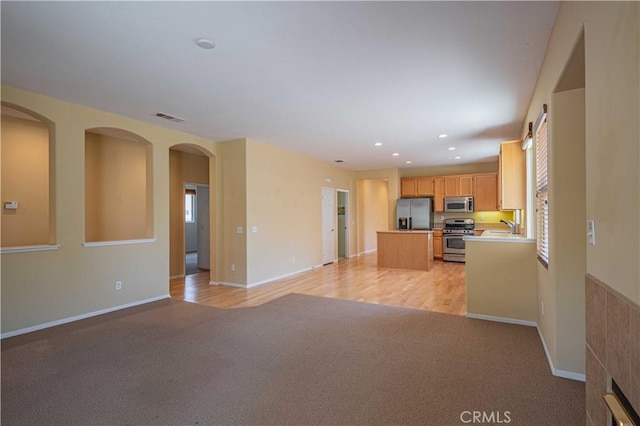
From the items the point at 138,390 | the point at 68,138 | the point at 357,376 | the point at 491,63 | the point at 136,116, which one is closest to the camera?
the point at 138,390

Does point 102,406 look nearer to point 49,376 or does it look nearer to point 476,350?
point 49,376

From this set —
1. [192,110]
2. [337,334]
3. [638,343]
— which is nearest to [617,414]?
[638,343]

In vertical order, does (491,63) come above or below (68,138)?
above

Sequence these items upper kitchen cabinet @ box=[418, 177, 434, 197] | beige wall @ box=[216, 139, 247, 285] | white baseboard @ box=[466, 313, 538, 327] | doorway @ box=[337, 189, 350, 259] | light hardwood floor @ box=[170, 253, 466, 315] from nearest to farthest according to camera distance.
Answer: white baseboard @ box=[466, 313, 538, 327], light hardwood floor @ box=[170, 253, 466, 315], beige wall @ box=[216, 139, 247, 285], upper kitchen cabinet @ box=[418, 177, 434, 197], doorway @ box=[337, 189, 350, 259]

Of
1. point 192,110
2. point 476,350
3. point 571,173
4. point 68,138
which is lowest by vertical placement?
point 476,350

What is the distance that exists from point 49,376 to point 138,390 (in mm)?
884

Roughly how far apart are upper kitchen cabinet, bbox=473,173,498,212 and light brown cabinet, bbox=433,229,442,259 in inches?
46.8

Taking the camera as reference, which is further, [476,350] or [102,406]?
[476,350]

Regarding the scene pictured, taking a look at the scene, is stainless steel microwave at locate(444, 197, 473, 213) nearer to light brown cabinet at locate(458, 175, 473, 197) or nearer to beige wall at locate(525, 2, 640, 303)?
light brown cabinet at locate(458, 175, 473, 197)

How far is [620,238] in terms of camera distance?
3.73 ft

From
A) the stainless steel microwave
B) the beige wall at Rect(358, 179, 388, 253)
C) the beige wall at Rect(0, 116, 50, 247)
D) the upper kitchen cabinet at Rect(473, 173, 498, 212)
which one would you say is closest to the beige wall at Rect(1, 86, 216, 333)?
the beige wall at Rect(0, 116, 50, 247)

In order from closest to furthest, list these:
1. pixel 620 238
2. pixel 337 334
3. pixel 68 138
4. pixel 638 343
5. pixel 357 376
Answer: pixel 638 343 → pixel 620 238 → pixel 357 376 → pixel 337 334 → pixel 68 138

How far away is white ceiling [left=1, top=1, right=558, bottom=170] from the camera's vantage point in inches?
85.1

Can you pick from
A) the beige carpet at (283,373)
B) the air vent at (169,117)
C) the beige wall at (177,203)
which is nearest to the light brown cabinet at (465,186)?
the beige carpet at (283,373)
